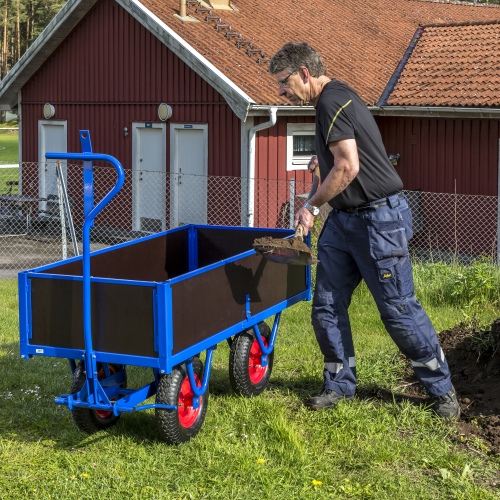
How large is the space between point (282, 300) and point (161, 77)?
467 inches

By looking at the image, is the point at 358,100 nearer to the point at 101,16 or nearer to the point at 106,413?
the point at 106,413

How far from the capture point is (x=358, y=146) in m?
6.00

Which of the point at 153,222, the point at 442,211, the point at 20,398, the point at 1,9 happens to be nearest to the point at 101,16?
the point at 153,222

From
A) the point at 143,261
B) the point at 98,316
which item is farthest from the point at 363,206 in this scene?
the point at 143,261

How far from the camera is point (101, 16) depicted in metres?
19.0

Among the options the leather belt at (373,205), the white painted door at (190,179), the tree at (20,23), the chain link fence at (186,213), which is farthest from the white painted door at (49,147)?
the tree at (20,23)

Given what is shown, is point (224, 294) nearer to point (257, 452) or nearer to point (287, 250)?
point (287, 250)

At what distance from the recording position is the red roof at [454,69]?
15828 millimetres

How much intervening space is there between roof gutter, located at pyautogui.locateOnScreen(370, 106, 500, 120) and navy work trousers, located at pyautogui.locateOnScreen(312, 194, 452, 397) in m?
9.45

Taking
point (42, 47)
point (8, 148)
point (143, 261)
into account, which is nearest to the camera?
point (143, 261)

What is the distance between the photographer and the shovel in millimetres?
6031

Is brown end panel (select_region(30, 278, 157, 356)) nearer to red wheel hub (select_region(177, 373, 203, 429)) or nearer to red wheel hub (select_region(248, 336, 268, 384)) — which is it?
red wheel hub (select_region(177, 373, 203, 429))

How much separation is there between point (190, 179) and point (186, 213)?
636 mm

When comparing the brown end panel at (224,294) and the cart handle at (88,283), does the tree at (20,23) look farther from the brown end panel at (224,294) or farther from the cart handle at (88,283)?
the cart handle at (88,283)
